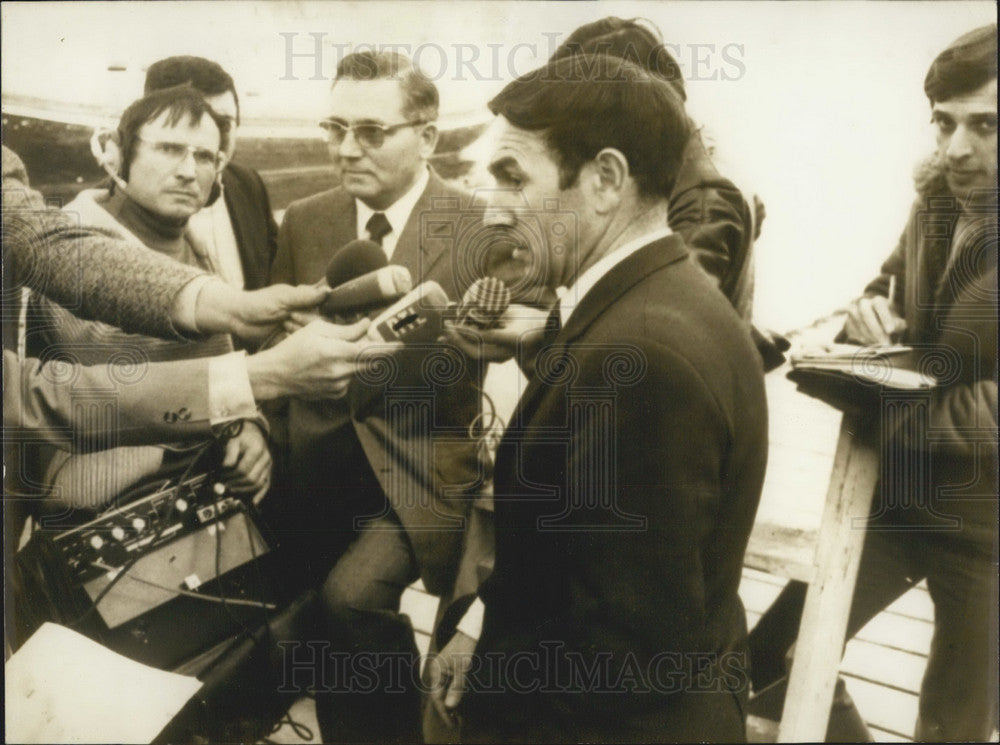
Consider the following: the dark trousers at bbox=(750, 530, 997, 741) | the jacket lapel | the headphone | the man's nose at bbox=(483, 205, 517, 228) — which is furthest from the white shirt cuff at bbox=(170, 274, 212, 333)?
the dark trousers at bbox=(750, 530, 997, 741)

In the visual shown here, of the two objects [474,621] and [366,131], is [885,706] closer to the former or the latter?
[474,621]

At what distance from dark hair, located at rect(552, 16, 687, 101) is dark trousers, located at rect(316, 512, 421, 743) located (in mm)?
1317

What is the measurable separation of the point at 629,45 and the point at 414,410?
1.09 metres

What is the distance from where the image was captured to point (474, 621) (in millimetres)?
2268

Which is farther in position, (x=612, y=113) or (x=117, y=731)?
(x=117, y=731)

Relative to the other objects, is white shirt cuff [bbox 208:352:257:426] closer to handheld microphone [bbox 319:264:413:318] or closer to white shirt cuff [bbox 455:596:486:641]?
handheld microphone [bbox 319:264:413:318]

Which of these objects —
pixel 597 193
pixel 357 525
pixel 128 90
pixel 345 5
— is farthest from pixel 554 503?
pixel 128 90

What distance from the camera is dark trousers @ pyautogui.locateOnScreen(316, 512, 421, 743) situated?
7.48 feet

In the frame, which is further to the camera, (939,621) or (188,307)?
(939,621)

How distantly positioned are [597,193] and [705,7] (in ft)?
1.97

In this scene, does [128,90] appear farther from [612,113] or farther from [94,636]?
[94,636]

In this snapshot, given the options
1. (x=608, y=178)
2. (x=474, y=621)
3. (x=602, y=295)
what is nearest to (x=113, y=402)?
(x=474, y=621)

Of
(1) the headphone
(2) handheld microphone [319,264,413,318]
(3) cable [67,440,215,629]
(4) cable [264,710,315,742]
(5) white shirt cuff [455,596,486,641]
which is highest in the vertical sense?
(1) the headphone

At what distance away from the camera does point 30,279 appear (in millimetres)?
2311
